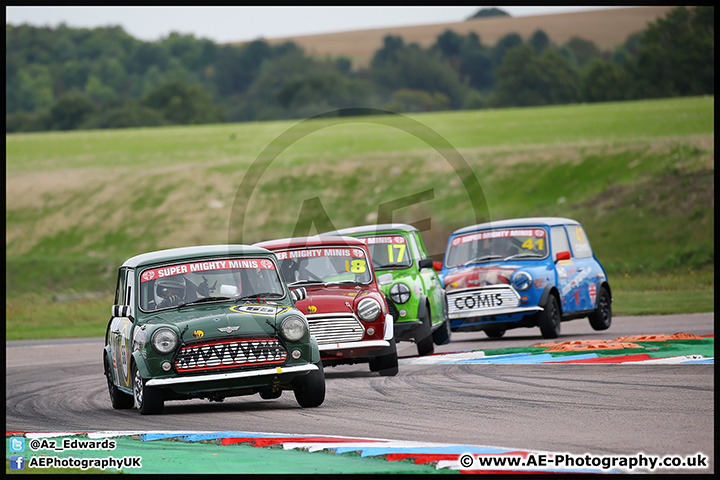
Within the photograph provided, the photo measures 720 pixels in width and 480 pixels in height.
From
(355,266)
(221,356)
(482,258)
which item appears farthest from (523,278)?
(221,356)

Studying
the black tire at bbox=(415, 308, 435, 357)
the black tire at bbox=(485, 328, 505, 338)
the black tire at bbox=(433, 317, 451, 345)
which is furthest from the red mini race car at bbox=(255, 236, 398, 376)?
the black tire at bbox=(485, 328, 505, 338)

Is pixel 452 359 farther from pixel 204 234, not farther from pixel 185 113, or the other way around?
pixel 185 113

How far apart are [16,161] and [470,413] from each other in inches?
2656

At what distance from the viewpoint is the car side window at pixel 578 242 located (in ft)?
63.6

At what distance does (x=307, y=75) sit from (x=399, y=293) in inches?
3979

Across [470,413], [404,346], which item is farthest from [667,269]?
[470,413]

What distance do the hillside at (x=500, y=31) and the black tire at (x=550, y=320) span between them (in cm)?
9833

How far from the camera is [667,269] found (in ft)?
122

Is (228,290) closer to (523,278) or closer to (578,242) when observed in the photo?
(523,278)

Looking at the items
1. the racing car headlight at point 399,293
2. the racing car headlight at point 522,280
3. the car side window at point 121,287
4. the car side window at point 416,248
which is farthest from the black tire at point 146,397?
the racing car headlight at point 522,280

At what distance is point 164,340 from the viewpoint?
33.9 ft

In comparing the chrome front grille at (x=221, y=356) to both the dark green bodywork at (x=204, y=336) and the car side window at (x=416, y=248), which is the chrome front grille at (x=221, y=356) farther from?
the car side window at (x=416, y=248)

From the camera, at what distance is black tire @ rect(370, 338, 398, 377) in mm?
13273

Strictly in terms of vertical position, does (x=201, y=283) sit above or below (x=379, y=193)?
below
